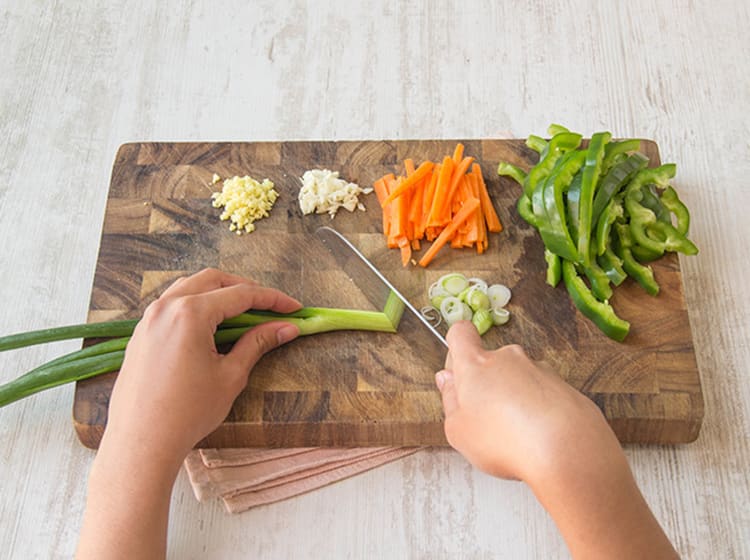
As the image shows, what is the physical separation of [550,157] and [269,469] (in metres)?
1.12

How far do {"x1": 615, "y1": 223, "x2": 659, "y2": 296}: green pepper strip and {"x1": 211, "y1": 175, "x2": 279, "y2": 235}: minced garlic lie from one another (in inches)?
38.2

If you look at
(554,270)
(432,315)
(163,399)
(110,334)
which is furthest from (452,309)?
(110,334)

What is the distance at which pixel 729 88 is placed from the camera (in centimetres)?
293

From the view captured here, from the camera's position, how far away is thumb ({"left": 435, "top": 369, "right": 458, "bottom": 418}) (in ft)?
6.18

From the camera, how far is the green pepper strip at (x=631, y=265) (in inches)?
90.5

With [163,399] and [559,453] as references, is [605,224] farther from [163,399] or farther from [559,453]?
[163,399]

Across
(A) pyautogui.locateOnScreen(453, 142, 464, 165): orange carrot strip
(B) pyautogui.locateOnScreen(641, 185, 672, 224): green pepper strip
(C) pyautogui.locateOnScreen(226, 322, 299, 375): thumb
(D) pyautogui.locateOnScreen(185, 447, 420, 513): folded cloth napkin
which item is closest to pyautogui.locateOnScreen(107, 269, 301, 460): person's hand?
(C) pyautogui.locateOnScreen(226, 322, 299, 375): thumb

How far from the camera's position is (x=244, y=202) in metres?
2.45

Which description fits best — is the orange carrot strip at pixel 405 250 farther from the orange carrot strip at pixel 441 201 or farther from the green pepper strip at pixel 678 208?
the green pepper strip at pixel 678 208

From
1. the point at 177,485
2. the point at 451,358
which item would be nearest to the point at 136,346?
the point at 177,485

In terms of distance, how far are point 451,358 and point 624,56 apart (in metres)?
1.58

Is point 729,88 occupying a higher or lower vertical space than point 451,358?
higher

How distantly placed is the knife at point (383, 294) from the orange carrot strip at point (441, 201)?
22 centimetres

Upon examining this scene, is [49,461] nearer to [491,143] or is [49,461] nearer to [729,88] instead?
[491,143]
